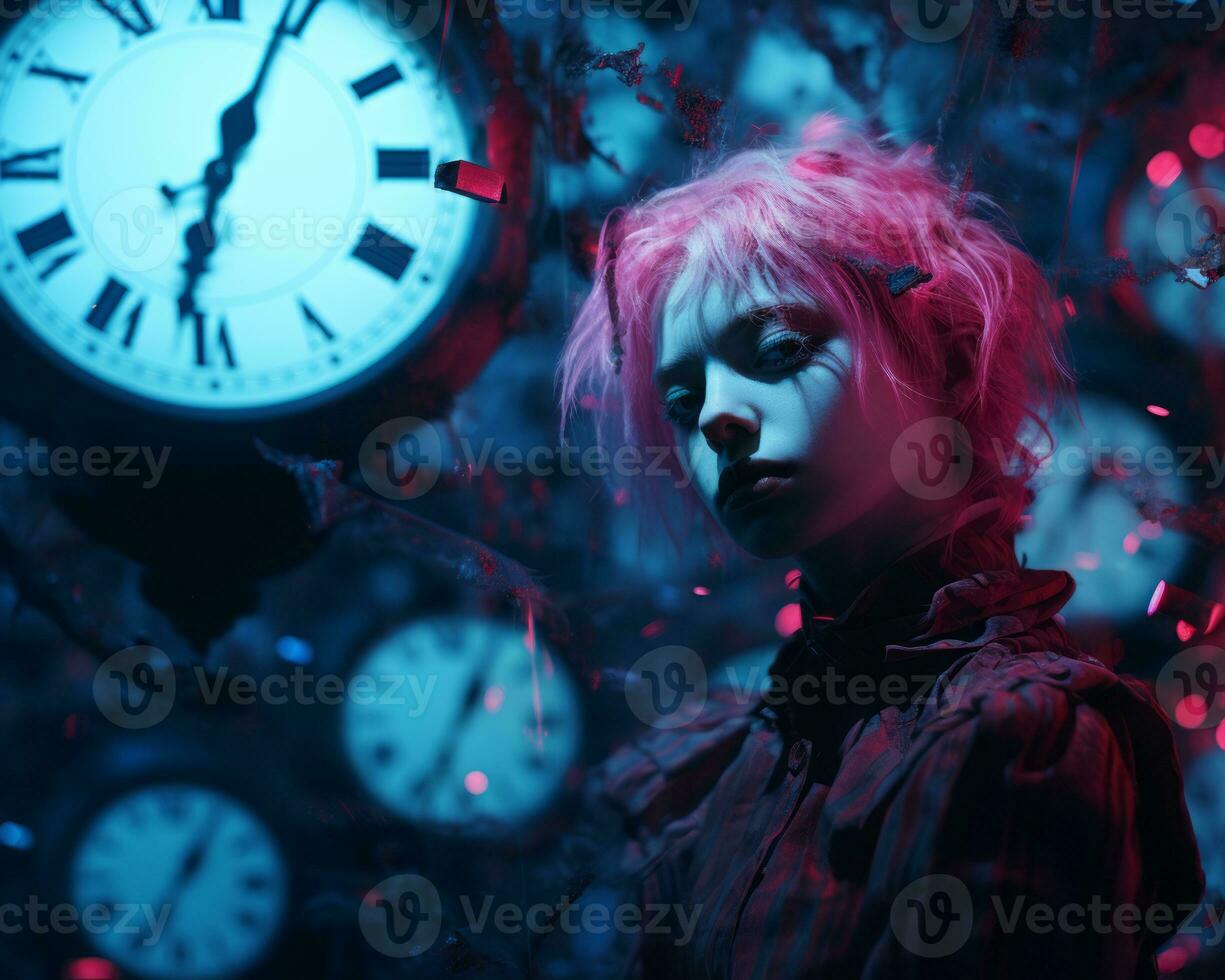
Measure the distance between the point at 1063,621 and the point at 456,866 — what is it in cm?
85

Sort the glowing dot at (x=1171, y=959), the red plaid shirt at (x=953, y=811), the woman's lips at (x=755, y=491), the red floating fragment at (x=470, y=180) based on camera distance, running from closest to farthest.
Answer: the red plaid shirt at (x=953, y=811) → the woman's lips at (x=755, y=491) → the glowing dot at (x=1171, y=959) → the red floating fragment at (x=470, y=180)

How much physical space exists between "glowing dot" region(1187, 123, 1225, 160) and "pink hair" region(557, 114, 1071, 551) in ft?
0.86

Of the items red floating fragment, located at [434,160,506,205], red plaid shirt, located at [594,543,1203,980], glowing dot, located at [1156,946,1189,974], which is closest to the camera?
red plaid shirt, located at [594,543,1203,980]

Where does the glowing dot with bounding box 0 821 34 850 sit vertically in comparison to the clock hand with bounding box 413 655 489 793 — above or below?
below

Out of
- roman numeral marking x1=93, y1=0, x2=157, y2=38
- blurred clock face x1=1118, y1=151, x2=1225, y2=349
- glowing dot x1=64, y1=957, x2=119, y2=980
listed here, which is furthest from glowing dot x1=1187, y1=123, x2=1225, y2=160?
glowing dot x1=64, y1=957, x2=119, y2=980

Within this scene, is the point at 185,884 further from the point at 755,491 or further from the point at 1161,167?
the point at 1161,167

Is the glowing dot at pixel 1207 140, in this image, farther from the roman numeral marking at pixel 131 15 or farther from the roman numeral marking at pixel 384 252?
the roman numeral marking at pixel 131 15

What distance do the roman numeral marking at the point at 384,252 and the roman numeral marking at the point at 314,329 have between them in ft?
0.34

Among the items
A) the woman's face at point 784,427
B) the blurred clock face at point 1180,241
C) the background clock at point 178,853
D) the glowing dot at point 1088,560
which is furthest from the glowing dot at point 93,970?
the blurred clock face at point 1180,241

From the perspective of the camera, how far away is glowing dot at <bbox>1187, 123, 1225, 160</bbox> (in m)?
1.25

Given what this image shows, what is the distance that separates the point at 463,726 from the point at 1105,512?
890 millimetres

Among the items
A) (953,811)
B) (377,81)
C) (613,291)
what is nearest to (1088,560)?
(953,811)

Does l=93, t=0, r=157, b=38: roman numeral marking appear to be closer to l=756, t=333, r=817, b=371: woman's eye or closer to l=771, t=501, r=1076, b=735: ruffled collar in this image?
l=756, t=333, r=817, b=371: woman's eye

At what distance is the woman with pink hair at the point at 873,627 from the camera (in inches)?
36.6
